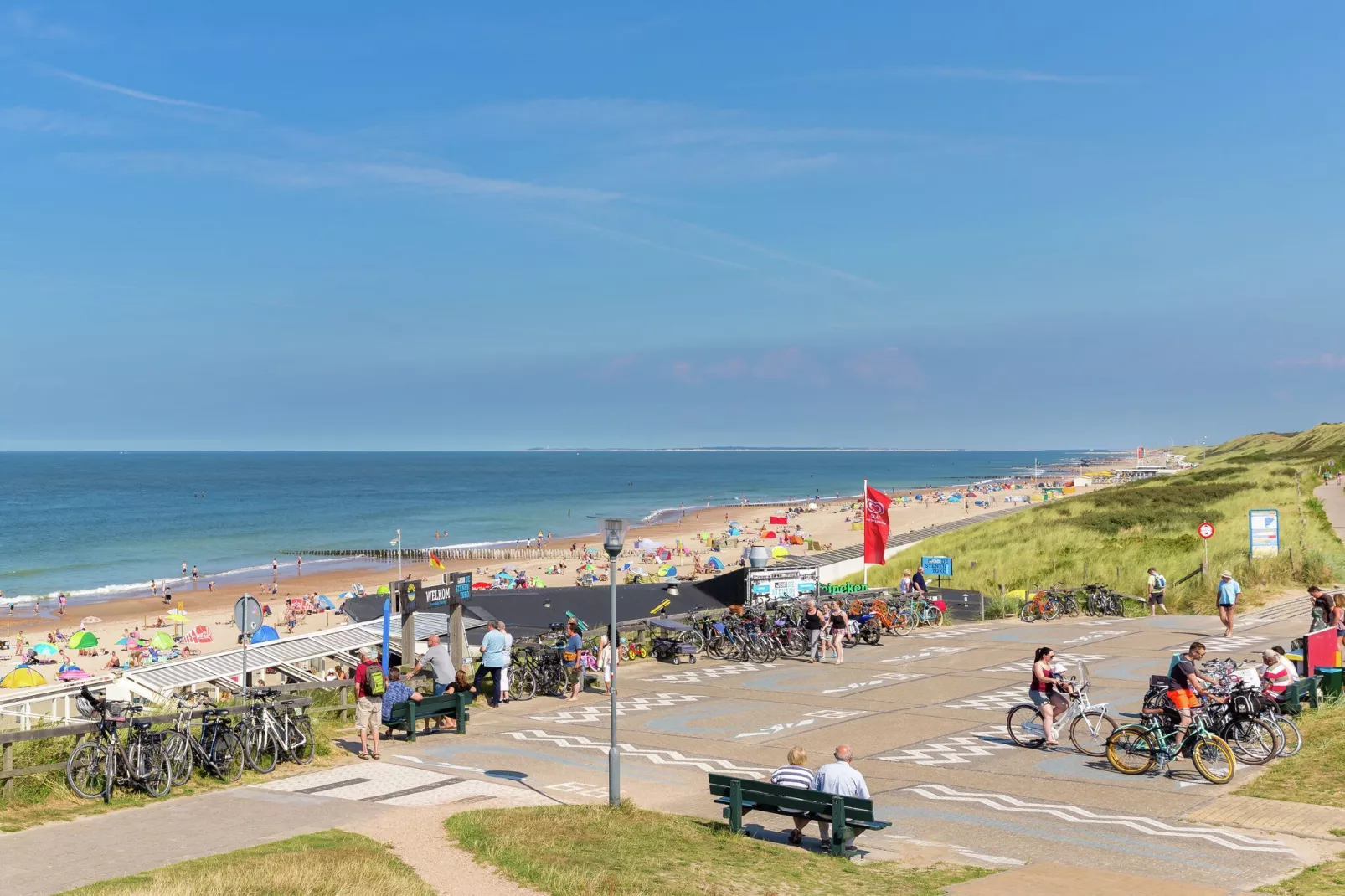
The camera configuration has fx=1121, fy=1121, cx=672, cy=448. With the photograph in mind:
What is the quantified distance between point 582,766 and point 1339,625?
13.6m

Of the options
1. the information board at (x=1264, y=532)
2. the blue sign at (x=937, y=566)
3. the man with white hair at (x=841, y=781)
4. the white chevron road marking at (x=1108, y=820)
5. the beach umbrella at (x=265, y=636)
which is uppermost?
the information board at (x=1264, y=532)

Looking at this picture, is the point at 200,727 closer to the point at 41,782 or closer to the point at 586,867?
the point at 41,782

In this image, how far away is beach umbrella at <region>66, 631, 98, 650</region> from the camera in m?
42.0

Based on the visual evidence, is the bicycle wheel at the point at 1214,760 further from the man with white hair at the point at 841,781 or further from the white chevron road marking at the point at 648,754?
the white chevron road marking at the point at 648,754

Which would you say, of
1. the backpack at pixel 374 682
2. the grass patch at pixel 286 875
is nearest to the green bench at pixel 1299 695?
the grass patch at pixel 286 875

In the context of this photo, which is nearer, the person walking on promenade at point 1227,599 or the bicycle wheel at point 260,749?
the bicycle wheel at point 260,749

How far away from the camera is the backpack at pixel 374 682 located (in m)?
16.9

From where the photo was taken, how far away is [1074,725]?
1653cm

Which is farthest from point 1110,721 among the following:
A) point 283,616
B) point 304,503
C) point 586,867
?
point 304,503

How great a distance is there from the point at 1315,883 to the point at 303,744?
12518mm

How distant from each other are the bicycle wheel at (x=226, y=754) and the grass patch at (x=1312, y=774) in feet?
42.1

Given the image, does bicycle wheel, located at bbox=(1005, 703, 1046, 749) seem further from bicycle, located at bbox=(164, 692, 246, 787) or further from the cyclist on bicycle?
bicycle, located at bbox=(164, 692, 246, 787)

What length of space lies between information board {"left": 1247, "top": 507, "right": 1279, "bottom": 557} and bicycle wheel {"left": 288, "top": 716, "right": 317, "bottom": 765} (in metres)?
28.3

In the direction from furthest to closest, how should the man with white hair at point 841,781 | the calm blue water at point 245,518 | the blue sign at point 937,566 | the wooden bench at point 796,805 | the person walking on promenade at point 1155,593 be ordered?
the calm blue water at point 245,518 → the blue sign at point 937,566 → the person walking on promenade at point 1155,593 → the man with white hair at point 841,781 → the wooden bench at point 796,805
